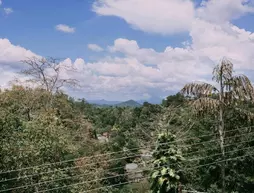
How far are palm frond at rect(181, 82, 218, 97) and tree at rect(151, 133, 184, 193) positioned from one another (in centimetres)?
155

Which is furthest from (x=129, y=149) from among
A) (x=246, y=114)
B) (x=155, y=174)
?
(x=246, y=114)

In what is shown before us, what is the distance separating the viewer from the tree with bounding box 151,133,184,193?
35.3ft

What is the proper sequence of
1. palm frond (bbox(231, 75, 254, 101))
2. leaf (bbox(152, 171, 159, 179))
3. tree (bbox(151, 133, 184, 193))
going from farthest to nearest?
leaf (bbox(152, 171, 159, 179)) → tree (bbox(151, 133, 184, 193)) → palm frond (bbox(231, 75, 254, 101))

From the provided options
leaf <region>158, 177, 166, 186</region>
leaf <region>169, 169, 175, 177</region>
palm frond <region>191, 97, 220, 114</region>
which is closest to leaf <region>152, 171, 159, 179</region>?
leaf <region>158, 177, 166, 186</region>

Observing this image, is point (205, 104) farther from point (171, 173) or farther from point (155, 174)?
point (155, 174)

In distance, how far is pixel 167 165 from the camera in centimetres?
1076

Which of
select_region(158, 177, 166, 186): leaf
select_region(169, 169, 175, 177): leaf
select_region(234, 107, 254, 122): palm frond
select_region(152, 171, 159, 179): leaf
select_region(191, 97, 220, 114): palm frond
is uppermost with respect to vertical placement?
select_region(191, 97, 220, 114): palm frond

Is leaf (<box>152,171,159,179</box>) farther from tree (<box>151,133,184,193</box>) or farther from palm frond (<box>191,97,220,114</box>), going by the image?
palm frond (<box>191,97,220,114</box>)

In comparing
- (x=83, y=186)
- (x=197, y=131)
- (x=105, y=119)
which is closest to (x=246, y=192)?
(x=197, y=131)

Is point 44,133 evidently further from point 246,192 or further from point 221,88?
point 246,192

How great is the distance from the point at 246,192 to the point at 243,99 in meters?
12.2

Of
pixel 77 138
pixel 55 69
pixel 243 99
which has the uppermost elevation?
pixel 55 69

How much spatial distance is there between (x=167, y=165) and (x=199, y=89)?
8.10ft

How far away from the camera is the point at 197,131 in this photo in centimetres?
2302
